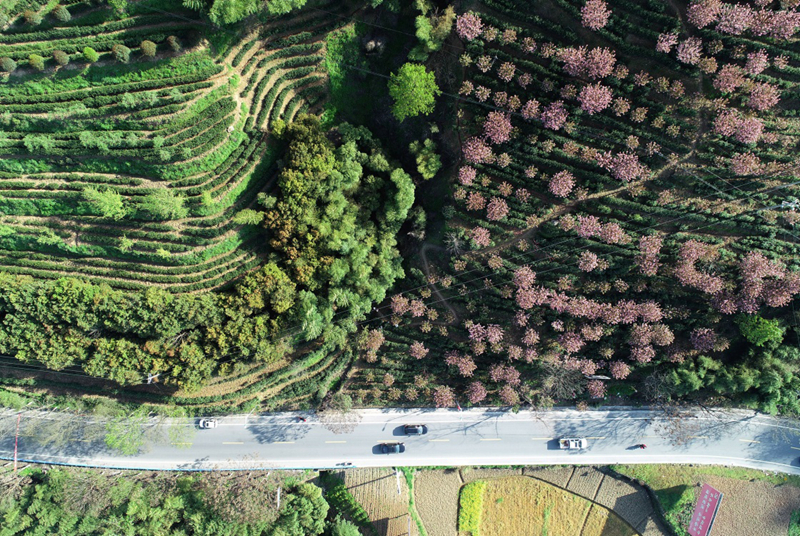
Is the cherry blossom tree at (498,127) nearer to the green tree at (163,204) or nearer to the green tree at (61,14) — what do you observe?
the green tree at (163,204)

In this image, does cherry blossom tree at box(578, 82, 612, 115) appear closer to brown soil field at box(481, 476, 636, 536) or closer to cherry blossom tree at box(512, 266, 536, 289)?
cherry blossom tree at box(512, 266, 536, 289)

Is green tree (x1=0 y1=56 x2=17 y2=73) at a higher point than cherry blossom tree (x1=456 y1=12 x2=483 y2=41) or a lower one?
lower

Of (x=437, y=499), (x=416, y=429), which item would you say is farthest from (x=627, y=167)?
(x=437, y=499)

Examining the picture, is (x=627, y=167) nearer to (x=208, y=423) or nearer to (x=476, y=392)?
(x=476, y=392)

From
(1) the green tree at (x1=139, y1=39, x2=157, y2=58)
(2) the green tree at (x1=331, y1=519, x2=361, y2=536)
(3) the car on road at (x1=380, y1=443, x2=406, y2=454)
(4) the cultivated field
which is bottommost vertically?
(2) the green tree at (x1=331, y1=519, x2=361, y2=536)

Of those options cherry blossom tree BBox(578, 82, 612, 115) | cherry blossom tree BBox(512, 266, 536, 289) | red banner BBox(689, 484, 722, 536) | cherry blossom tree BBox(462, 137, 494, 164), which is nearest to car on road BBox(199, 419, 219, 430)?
cherry blossom tree BBox(512, 266, 536, 289)

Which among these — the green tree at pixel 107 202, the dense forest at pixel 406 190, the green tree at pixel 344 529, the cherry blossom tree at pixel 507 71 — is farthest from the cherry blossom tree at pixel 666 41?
the green tree at pixel 344 529

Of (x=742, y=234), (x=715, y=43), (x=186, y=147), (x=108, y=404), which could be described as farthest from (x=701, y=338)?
(x=108, y=404)
